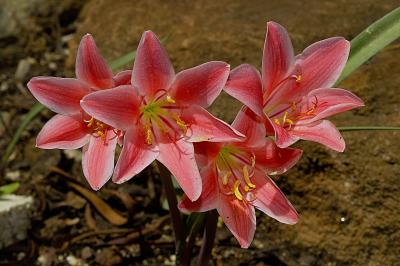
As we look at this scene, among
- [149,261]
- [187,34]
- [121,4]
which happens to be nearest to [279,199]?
[149,261]

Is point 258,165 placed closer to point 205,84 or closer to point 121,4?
point 205,84

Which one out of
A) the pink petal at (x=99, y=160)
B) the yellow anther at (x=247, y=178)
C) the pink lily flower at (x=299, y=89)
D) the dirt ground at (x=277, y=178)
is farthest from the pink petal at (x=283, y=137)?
the dirt ground at (x=277, y=178)

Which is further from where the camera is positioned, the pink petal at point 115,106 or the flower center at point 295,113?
the flower center at point 295,113

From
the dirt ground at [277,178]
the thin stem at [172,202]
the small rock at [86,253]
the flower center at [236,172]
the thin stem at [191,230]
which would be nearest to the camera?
the flower center at [236,172]

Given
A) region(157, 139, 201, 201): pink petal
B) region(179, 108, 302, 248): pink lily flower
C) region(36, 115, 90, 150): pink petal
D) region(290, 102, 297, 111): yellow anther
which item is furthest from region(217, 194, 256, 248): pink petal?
region(36, 115, 90, 150): pink petal

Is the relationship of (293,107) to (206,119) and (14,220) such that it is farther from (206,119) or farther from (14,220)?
(14,220)

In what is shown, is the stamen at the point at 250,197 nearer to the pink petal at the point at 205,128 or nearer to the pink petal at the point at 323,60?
the pink petal at the point at 205,128

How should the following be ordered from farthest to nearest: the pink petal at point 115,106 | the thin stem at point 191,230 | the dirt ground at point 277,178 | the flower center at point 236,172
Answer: the dirt ground at point 277,178 → the thin stem at point 191,230 → the flower center at point 236,172 → the pink petal at point 115,106
